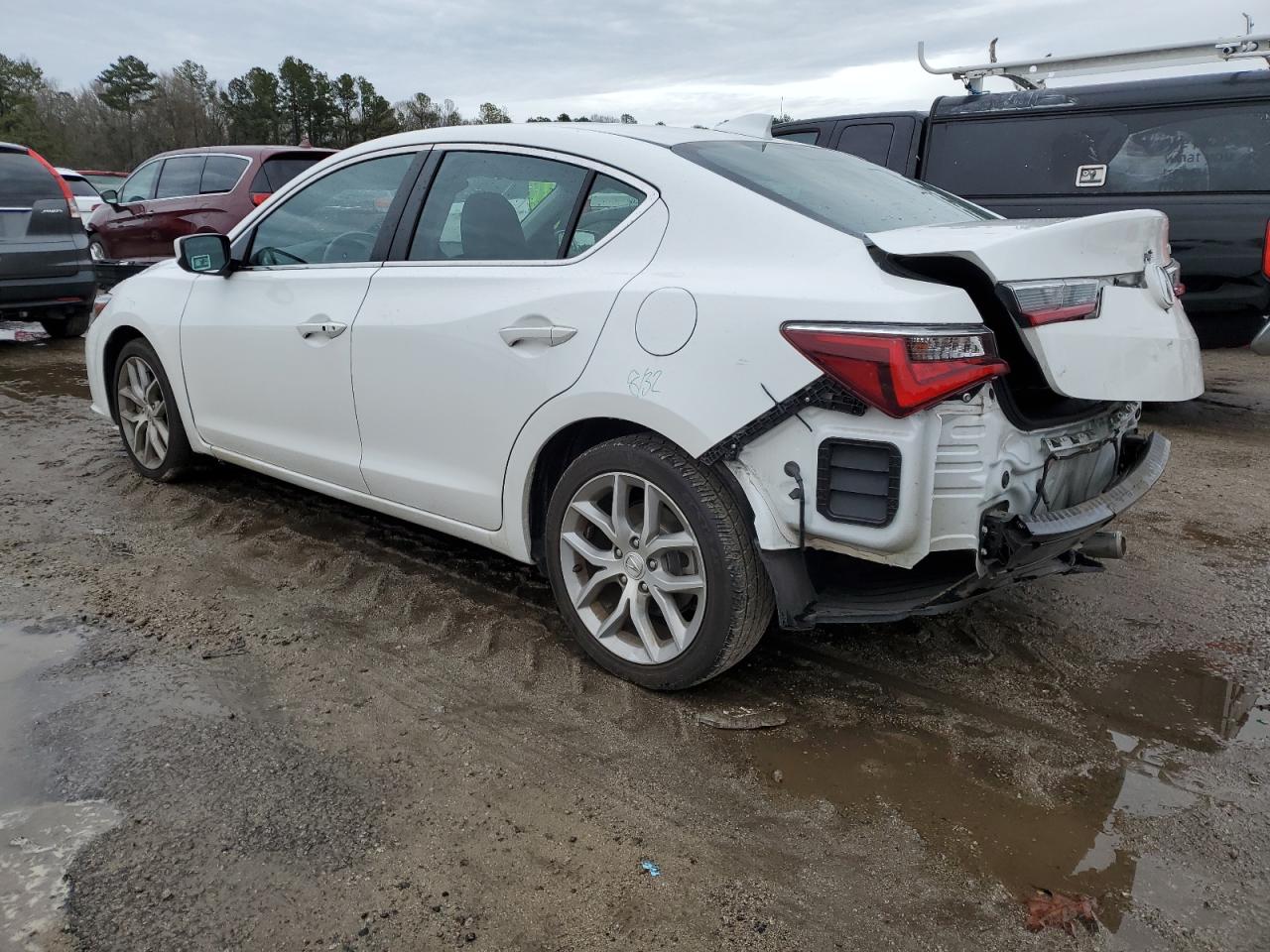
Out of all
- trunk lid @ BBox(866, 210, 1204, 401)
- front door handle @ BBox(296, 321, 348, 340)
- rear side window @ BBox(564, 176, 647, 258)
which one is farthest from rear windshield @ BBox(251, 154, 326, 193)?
trunk lid @ BBox(866, 210, 1204, 401)

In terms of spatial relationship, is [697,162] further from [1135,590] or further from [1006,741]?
[1135,590]

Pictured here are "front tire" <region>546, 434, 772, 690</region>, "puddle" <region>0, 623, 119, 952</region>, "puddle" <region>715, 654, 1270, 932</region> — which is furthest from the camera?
"front tire" <region>546, 434, 772, 690</region>

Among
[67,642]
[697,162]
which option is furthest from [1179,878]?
[67,642]

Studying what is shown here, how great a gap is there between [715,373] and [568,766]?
3.71ft

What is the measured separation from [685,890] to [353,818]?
0.84 metres

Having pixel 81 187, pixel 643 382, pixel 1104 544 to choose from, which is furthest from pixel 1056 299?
pixel 81 187

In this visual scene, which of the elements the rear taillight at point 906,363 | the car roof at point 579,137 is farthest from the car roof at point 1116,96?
the rear taillight at point 906,363

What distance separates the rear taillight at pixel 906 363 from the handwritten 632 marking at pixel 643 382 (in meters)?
0.50

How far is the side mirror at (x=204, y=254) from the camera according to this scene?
412cm

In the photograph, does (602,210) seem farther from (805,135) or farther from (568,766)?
(805,135)

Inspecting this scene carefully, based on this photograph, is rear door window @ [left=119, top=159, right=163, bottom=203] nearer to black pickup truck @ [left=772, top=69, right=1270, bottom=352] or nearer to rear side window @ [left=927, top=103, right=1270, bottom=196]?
black pickup truck @ [left=772, top=69, right=1270, bottom=352]

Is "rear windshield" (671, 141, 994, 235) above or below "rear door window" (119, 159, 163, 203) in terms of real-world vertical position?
below

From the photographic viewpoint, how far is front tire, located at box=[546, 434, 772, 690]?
8.75 ft

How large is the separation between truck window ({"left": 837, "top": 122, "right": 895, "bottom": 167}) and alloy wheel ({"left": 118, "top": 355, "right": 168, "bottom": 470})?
17.7 feet
